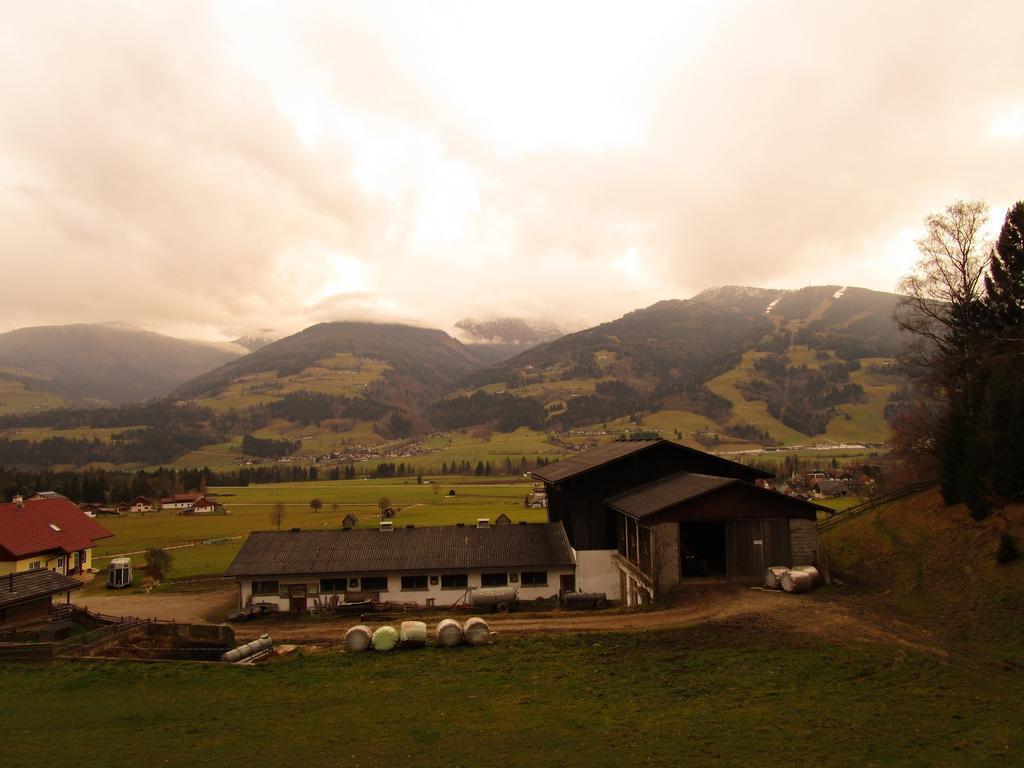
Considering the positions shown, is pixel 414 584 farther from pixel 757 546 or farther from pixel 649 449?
pixel 757 546

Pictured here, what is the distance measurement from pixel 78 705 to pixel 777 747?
2007 cm

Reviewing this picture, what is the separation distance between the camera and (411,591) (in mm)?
37719

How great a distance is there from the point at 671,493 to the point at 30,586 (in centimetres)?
3391

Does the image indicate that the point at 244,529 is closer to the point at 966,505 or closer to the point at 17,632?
the point at 17,632

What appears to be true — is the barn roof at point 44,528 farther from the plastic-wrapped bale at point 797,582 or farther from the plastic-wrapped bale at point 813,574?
the plastic-wrapped bale at point 813,574

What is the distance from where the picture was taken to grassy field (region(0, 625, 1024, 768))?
1357 cm

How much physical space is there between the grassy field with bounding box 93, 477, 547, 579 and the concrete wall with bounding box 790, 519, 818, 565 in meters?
44.8

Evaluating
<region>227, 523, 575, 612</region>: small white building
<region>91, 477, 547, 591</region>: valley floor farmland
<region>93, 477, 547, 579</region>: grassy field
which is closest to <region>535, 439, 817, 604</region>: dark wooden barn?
<region>227, 523, 575, 612</region>: small white building

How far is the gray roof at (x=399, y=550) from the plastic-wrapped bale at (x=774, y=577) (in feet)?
41.0

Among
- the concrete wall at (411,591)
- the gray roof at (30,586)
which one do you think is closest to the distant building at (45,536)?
the gray roof at (30,586)

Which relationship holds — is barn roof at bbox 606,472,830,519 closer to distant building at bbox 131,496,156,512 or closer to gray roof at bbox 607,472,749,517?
gray roof at bbox 607,472,749,517

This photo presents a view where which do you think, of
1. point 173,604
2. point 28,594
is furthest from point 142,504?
point 28,594

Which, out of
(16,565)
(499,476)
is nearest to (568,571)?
(16,565)

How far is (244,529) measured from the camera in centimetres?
8550
